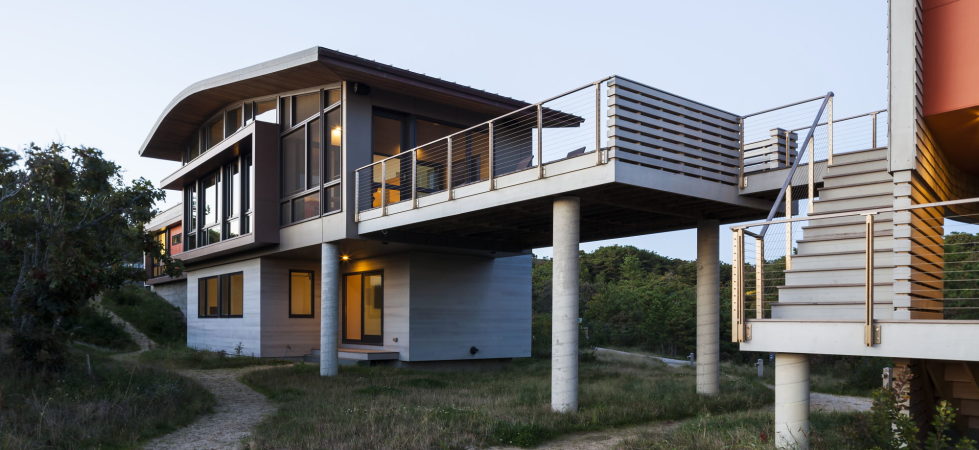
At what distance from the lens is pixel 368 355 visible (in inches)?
691

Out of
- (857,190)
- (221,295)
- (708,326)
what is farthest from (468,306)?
(857,190)

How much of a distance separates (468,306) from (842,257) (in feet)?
37.1

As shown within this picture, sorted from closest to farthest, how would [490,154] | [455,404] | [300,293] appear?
1. [455,404]
2. [490,154]
3. [300,293]

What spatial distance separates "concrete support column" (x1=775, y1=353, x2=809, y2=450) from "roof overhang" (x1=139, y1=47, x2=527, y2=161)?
1055 centimetres

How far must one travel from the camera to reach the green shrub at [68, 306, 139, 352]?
24078 millimetres

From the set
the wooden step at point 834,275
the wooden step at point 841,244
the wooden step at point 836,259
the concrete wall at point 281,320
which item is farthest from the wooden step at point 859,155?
the concrete wall at point 281,320

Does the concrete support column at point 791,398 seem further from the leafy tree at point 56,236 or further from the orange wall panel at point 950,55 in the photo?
the leafy tree at point 56,236

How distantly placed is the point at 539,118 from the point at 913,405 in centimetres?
625

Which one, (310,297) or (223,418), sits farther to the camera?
(310,297)

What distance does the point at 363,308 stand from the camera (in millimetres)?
19750

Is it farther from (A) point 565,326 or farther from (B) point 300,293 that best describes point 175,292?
(A) point 565,326

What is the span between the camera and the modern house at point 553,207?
8.07 meters

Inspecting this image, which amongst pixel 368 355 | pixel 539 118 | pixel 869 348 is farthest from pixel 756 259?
pixel 368 355

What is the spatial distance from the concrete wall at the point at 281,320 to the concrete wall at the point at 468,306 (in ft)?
14.4
